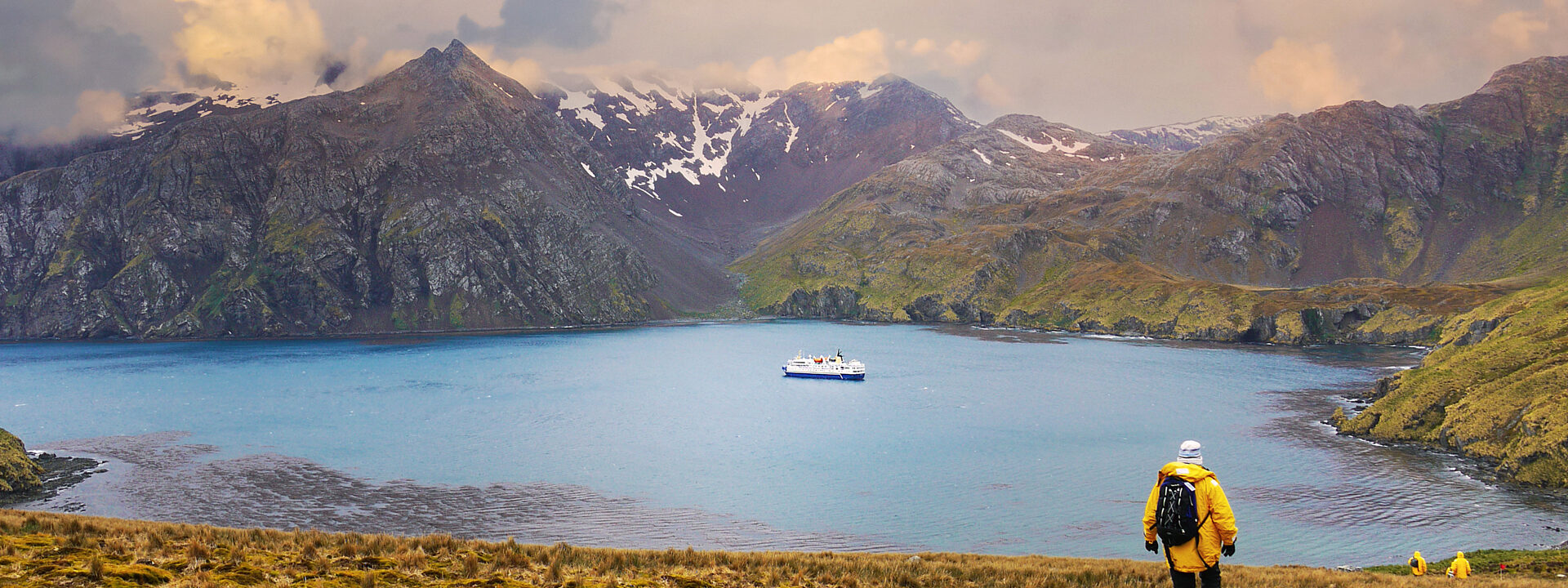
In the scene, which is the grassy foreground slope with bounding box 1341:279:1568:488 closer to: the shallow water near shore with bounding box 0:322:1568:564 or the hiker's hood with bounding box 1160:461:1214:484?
the shallow water near shore with bounding box 0:322:1568:564

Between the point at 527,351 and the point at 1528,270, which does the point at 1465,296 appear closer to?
the point at 1528,270

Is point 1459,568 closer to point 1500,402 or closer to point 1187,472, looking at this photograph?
point 1187,472

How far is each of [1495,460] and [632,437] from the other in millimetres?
63832

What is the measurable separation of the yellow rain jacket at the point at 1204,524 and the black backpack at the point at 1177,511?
Answer: 9cm

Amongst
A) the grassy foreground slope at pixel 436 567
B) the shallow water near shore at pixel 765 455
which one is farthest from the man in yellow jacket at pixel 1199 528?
the shallow water near shore at pixel 765 455

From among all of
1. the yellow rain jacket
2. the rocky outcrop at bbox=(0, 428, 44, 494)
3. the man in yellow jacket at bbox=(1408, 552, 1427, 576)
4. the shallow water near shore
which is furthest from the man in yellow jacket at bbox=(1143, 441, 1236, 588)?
the rocky outcrop at bbox=(0, 428, 44, 494)

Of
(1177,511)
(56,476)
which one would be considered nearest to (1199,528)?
(1177,511)

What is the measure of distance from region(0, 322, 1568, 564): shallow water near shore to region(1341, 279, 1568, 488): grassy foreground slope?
339cm

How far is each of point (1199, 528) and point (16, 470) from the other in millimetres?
69101

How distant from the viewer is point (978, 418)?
8006 cm

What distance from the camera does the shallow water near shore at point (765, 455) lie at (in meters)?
→ 44.2

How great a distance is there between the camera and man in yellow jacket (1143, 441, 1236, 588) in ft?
43.4

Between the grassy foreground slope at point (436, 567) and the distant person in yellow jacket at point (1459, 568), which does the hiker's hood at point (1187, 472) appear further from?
the distant person in yellow jacket at point (1459, 568)

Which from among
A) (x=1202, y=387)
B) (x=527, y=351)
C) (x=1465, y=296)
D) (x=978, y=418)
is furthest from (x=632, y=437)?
(x=1465, y=296)
